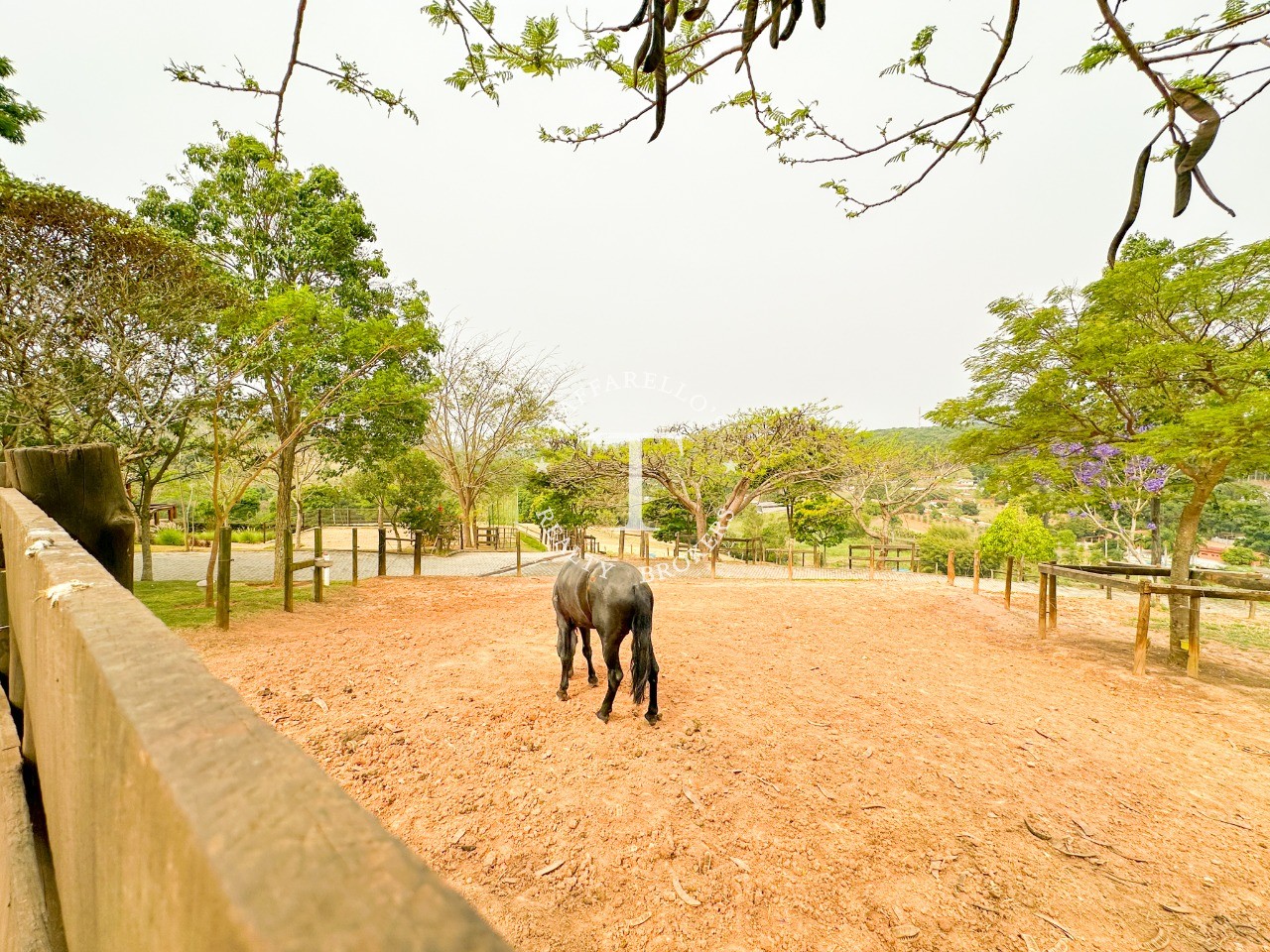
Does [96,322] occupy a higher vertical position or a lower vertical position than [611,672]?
higher

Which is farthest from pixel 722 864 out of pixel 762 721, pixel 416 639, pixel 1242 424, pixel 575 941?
pixel 1242 424

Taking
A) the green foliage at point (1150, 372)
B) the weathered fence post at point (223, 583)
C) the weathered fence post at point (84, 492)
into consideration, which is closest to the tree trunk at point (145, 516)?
the weathered fence post at point (223, 583)

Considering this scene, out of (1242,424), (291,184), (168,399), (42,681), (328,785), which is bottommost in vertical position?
(42,681)

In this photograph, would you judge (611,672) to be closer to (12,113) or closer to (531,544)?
(12,113)

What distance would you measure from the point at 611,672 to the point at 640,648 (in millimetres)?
296

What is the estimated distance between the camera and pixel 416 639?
5578 millimetres

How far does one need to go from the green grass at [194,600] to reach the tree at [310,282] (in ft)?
1.89

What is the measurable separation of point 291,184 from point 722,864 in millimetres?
12783

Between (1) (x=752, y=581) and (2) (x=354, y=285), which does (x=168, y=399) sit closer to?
(2) (x=354, y=285)

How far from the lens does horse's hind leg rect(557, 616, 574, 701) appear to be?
3.98 m

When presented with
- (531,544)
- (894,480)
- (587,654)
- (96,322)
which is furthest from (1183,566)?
(531,544)

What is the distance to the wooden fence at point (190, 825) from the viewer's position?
0.25m

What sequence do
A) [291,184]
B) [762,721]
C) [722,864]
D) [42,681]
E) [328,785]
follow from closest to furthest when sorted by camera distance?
[328,785], [42,681], [722,864], [762,721], [291,184]

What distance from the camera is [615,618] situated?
365 centimetres
